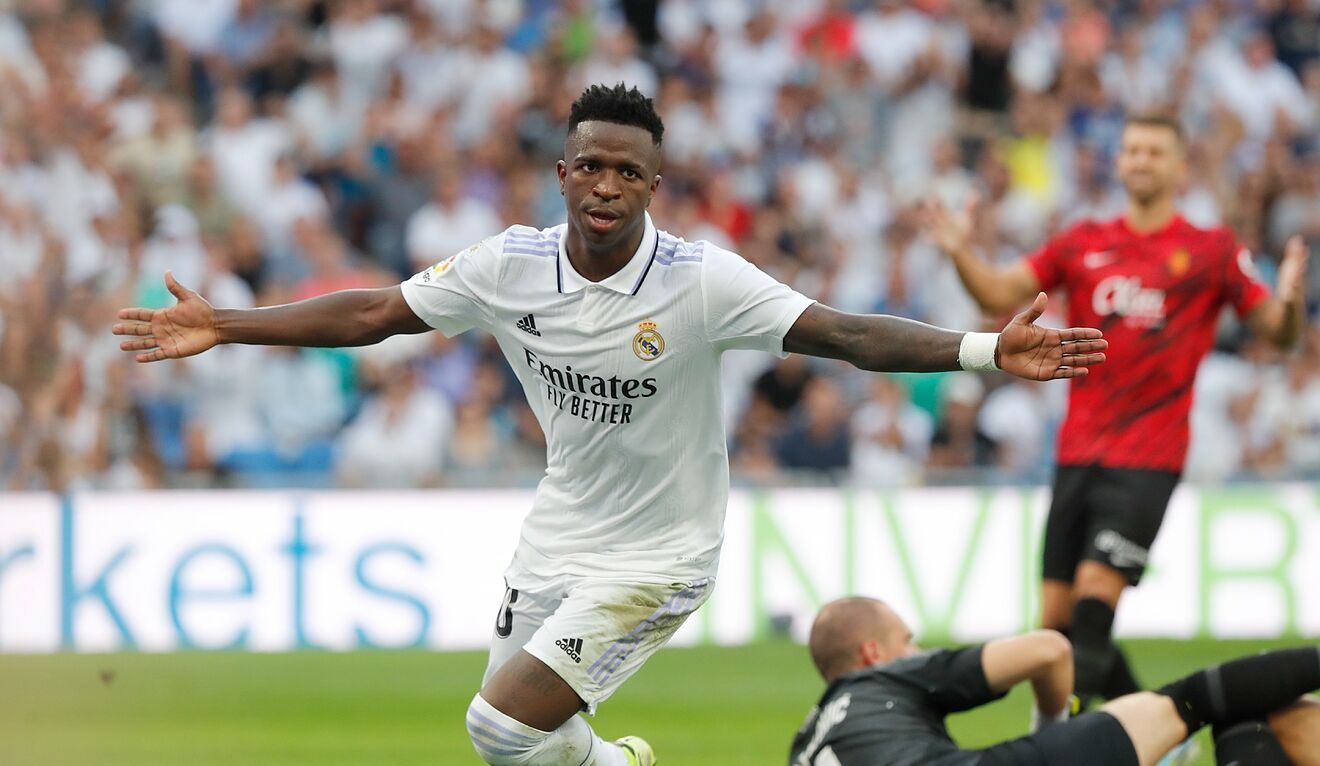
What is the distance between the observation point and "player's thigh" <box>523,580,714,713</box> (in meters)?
6.30

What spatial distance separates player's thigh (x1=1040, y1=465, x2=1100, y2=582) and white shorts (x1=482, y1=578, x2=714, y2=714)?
8.37ft

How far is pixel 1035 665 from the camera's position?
6.49 meters

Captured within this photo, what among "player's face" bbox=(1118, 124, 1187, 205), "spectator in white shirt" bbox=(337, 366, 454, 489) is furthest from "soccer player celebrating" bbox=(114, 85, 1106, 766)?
"spectator in white shirt" bbox=(337, 366, 454, 489)

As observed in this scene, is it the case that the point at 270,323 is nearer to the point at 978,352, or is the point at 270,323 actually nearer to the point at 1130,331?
the point at 978,352

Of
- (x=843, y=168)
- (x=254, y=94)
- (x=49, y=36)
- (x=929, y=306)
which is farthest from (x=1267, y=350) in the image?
(x=49, y=36)

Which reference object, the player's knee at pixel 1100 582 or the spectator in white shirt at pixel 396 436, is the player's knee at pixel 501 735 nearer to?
the player's knee at pixel 1100 582

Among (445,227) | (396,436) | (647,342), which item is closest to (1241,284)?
(647,342)

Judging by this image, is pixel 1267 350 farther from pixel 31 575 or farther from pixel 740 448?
pixel 31 575

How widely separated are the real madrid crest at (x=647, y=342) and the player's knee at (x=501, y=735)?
4.18 ft

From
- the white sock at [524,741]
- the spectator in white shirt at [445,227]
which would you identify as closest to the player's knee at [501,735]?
the white sock at [524,741]

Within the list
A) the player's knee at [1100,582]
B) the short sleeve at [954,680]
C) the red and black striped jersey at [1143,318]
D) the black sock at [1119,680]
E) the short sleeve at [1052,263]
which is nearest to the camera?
the short sleeve at [954,680]

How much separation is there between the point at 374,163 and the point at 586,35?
259 centimetres

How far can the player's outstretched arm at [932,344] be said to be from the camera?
5867 mm

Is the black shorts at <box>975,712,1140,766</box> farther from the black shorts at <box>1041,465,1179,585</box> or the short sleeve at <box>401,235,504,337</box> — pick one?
the short sleeve at <box>401,235,504,337</box>
